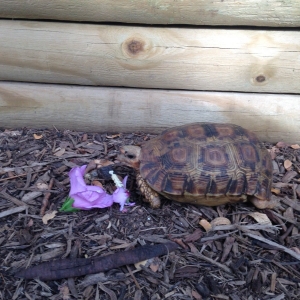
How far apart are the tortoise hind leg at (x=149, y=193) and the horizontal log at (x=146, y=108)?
870 millimetres

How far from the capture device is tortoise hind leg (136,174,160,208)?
2.40 metres

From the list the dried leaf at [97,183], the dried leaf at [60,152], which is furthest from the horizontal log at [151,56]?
the dried leaf at [97,183]

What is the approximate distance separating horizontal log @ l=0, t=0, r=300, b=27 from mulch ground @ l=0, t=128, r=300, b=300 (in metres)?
1.14

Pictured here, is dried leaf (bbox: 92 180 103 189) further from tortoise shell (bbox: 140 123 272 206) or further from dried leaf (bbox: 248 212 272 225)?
dried leaf (bbox: 248 212 272 225)

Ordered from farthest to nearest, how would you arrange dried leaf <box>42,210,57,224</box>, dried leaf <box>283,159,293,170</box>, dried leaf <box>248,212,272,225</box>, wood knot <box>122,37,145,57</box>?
dried leaf <box>283,159,293,170</box> < wood knot <box>122,37,145,57</box> < dried leaf <box>248,212,272,225</box> < dried leaf <box>42,210,57,224</box>

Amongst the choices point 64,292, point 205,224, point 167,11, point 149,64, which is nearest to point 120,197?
point 205,224

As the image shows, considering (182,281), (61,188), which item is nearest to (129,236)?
Result: (182,281)

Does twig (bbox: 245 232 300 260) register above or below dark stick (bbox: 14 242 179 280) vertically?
above

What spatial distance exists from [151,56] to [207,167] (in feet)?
3.62

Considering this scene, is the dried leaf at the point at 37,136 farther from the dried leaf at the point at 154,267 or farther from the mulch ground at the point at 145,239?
the dried leaf at the point at 154,267

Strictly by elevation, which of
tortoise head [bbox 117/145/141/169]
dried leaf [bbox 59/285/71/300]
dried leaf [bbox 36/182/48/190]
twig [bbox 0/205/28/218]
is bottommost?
dried leaf [bbox 59/285/71/300]

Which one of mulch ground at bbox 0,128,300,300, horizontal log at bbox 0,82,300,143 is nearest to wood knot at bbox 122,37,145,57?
horizontal log at bbox 0,82,300,143

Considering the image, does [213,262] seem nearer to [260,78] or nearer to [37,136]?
[260,78]

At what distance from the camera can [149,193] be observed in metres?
2.41
